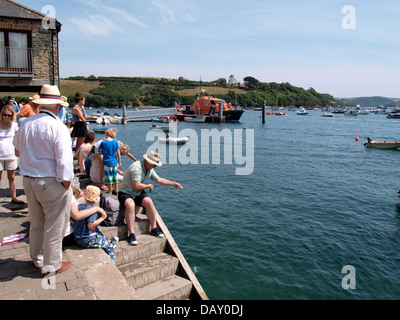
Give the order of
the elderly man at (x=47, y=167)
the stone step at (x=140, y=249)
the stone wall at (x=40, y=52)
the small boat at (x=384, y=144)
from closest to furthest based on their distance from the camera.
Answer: the elderly man at (x=47, y=167)
the stone step at (x=140, y=249)
the stone wall at (x=40, y=52)
the small boat at (x=384, y=144)

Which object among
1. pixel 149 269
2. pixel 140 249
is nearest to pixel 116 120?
pixel 140 249

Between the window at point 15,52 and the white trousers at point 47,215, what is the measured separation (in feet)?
48.0

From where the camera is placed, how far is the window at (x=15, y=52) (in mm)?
15111

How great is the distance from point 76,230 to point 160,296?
1758 millimetres

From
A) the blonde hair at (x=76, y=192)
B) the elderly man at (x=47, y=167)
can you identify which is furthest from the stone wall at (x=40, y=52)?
the elderly man at (x=47, y=167)

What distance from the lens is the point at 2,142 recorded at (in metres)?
6.27

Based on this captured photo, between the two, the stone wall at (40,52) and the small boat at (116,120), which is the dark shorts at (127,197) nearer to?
the stone wall at (40,52)

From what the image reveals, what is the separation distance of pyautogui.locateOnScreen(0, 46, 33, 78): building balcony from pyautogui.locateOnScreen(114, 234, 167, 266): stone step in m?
13.8

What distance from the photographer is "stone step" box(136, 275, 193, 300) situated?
5125mm

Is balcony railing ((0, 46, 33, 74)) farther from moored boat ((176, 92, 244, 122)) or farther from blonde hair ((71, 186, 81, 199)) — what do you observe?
moored boat ((176, 92, 244, 122))

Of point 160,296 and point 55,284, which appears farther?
point 160,296

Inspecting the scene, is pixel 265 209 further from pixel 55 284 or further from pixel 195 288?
pixel 55 284
